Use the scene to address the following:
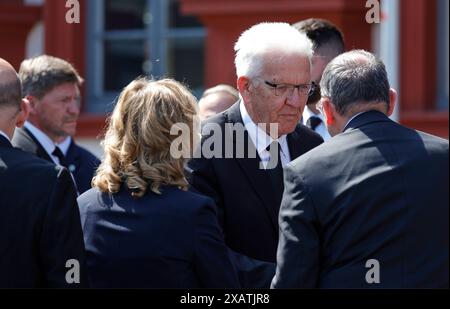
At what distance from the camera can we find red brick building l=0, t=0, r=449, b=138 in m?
7.69

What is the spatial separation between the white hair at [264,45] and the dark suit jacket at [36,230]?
0.97 m

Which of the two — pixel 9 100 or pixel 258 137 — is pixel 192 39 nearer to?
pixel 258 137

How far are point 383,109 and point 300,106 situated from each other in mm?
676

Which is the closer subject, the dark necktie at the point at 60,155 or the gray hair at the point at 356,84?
the gray hair at the point at 356,84

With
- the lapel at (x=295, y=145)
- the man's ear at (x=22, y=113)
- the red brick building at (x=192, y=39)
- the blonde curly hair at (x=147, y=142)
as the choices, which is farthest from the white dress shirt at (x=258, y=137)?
the red brick building at (x=192, y=39)

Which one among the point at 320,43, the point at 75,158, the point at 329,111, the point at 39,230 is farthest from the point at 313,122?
the point at 39,230

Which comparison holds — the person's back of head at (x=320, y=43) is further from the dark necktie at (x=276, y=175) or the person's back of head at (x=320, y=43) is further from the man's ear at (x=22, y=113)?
the man's ear at (x=22, y=113)

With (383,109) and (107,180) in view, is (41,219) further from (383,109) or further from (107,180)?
(383,109)

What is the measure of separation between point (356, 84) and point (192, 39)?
17.0 feet

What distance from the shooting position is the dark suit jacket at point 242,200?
4.18 metres

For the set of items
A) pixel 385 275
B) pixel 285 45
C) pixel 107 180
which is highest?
pixel 285 45

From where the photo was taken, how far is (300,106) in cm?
432

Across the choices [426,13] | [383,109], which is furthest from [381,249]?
[426,13]

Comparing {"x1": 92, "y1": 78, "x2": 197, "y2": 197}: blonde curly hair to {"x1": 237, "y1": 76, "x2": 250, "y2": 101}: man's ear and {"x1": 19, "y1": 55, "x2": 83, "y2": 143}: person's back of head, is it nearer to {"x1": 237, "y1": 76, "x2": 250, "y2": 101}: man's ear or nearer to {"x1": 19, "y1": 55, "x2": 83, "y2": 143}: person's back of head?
{"x1": 237, "y1": 76, "x2": 250, "y2": 101}: man's ear
